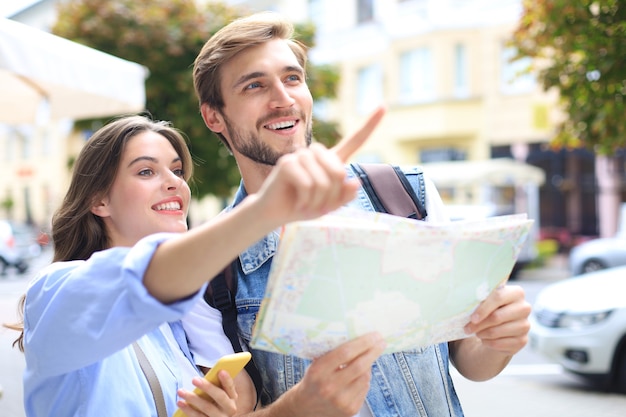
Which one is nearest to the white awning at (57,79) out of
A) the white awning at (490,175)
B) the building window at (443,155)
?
the white awning at (490,175)

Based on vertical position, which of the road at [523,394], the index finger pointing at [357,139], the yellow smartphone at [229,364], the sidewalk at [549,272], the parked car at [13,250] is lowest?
the sidewalk at [549,272]

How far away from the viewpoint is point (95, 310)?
3.95ft

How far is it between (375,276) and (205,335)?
2.54 feet

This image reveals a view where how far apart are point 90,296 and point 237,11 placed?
10.5m

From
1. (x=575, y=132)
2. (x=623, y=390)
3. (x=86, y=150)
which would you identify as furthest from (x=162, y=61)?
(x=86, y=150)

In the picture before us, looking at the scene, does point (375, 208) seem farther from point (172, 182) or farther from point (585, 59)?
point (585, 59)

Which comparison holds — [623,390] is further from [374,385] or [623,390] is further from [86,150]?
[86,150]

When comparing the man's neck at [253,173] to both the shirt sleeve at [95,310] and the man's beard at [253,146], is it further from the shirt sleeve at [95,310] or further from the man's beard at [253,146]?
the shirt sleeve at [95,310]

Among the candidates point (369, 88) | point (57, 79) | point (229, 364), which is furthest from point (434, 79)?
point (229, 364)

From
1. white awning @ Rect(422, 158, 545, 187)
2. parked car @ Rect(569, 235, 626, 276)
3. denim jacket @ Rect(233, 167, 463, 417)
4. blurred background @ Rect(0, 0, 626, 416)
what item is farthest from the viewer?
white awning @ Rect(422, 158, 545, 187)

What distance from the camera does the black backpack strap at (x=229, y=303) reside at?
1857mm

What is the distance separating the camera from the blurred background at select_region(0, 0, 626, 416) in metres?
4.89

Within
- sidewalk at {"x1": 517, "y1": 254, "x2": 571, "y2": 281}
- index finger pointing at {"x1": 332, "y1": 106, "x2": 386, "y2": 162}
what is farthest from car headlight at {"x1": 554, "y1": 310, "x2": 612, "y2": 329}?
sidewalk at {"x1": 517, "y1": 254, "x2": 571, "y2": 281}

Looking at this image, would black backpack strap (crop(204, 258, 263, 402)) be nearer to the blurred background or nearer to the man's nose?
the man's nose
